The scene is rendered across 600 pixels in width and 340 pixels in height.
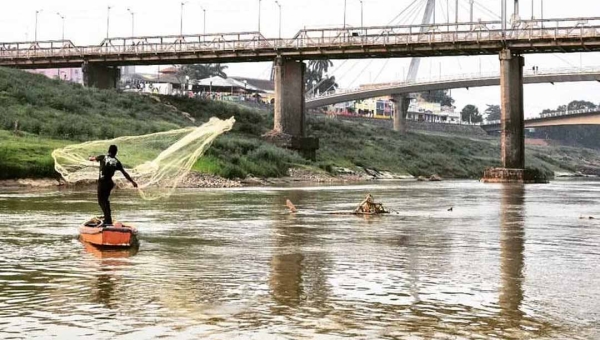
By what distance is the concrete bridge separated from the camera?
3607 inches

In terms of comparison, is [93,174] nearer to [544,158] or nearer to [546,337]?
[546,337]

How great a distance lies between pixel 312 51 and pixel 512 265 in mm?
82651

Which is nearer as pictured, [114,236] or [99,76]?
[114,236]

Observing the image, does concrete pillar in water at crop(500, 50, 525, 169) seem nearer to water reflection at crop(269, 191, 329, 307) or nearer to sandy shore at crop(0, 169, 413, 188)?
sandy shore at crop(0, 169, 413, 188)

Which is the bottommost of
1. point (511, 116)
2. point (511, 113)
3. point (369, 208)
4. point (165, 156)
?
point (369, 208)

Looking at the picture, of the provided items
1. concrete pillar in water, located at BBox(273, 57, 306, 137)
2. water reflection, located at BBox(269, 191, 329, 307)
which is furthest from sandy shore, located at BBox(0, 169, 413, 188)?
water reflection, located at BBox(269, 191, 329, 307)

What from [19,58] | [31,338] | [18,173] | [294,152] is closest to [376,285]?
[31,338]

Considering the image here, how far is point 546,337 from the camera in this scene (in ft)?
37.0

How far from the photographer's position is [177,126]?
91.9 metres

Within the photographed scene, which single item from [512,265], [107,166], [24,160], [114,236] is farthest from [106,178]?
[24,160]

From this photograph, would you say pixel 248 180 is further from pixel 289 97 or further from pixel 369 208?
pixel 369 208

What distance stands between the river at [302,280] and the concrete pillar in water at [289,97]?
7073cm

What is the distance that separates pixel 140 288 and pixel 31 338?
405 cm

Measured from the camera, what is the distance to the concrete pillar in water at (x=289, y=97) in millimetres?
102188
